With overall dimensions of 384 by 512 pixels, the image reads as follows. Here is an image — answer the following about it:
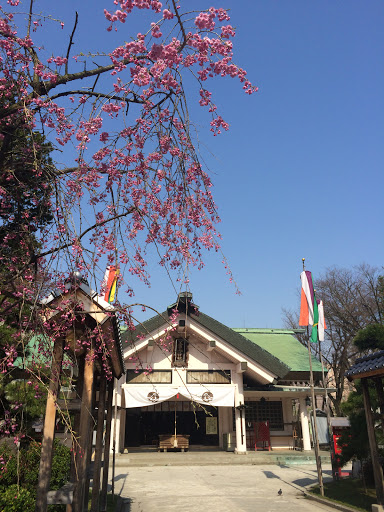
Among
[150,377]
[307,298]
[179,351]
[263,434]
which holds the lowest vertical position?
[263,434]

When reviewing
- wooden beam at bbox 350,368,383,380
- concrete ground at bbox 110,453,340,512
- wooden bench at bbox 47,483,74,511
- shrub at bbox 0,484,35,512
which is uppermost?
wooden beam at bbox 350,368,383,380

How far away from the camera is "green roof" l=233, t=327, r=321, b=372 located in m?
22.5

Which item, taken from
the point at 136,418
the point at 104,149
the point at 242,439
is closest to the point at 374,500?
the point at 104,149

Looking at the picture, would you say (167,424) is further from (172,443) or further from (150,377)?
(150,377)

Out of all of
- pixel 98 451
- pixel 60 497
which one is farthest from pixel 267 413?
pixel 60 497

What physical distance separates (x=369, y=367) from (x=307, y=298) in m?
5.44

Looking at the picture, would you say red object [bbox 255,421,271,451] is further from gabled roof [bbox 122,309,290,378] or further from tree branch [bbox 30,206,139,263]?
tree branch [bbox 30,206,139,263]

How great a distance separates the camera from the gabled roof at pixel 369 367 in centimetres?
821

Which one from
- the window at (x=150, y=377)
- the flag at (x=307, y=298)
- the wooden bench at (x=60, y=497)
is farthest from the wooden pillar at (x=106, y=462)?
the window at (x=150, y=377)

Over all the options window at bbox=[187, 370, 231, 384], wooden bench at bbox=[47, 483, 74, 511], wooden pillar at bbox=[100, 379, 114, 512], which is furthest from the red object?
wooden bench at bbox=[47, 483, 74, 511]

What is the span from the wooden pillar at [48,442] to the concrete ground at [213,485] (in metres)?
5.00

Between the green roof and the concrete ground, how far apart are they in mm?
5743

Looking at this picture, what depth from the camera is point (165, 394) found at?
763 inches

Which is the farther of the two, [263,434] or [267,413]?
[267,413]
